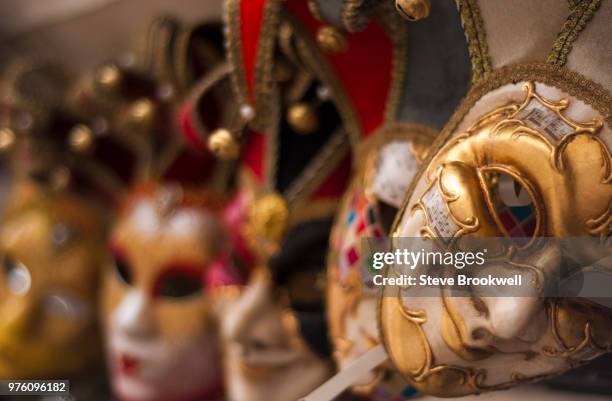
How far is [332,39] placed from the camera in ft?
2.44

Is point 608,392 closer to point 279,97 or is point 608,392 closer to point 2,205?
point 279,97

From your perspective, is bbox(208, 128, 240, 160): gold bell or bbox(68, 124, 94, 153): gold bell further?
bbox(68, 124, 94, 153): gold bell

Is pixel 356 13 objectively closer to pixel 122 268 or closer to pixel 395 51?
pixel 395 51

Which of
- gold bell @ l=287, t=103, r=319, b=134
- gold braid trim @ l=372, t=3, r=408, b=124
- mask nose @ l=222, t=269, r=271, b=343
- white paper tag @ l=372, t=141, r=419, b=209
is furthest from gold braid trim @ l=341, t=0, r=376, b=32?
mask nose @ l=222, t=269, r=271, b=343

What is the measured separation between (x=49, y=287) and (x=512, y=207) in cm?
88

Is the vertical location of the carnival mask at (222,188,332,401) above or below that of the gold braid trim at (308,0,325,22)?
below

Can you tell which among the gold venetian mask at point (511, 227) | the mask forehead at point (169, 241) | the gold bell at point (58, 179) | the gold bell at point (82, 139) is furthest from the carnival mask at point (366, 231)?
the gold bell at point (58, 179)

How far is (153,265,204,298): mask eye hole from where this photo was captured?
112 cm

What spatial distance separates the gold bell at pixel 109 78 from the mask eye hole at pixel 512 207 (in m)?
0.70

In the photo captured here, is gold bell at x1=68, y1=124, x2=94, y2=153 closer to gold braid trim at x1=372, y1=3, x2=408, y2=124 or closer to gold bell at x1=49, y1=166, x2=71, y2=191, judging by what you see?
A: gold bell at x1=49, y1=166, x2=71, y2=191

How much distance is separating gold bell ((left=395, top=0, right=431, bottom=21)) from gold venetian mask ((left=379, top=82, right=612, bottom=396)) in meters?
0.08

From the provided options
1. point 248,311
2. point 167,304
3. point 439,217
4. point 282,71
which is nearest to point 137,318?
point 167,304

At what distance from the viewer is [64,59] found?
1609 millimetres

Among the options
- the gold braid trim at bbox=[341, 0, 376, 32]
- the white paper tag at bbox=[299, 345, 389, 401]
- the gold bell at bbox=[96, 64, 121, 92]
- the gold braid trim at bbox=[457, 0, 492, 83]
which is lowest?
the white paper tag at bbox=[299, 345, 389, 401]
